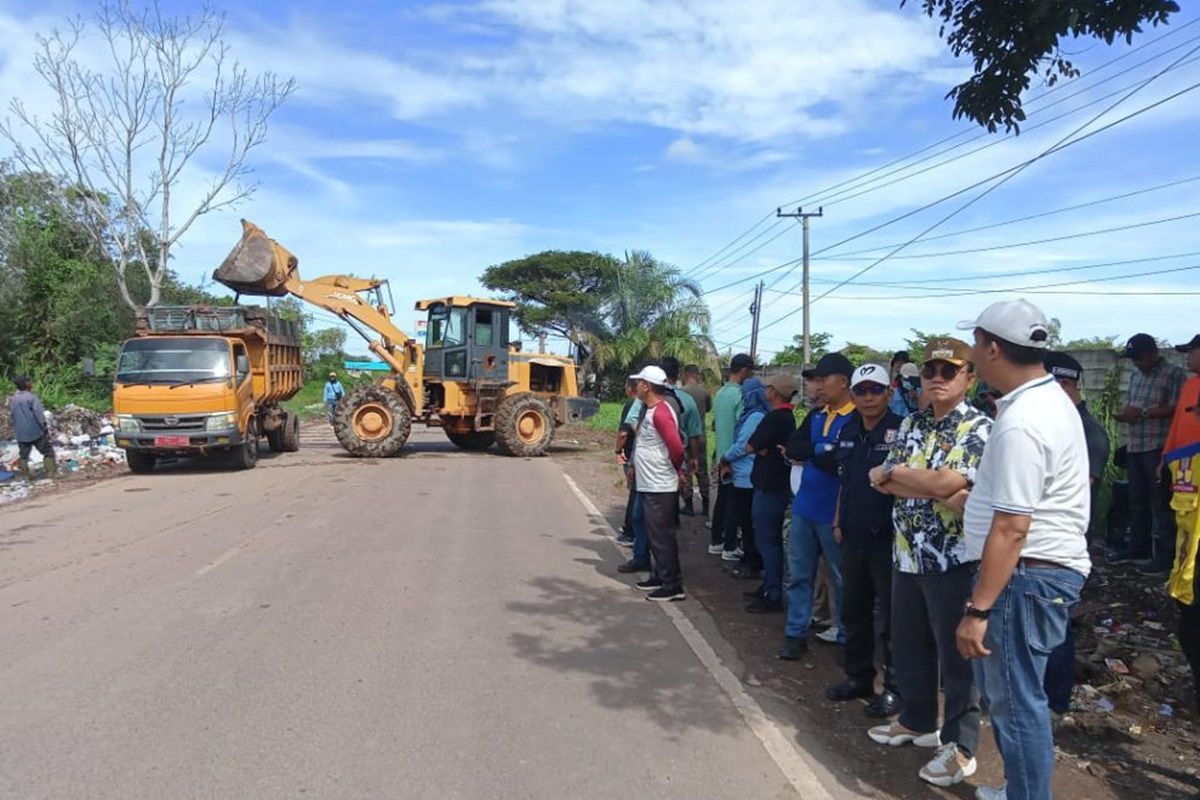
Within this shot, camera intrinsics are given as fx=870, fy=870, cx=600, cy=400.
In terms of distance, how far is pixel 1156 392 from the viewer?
714 centimetres

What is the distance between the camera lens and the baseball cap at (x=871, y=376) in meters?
4.50

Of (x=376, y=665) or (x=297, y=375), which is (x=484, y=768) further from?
(x=297, y=375)

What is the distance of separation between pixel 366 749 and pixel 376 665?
44.2 inches

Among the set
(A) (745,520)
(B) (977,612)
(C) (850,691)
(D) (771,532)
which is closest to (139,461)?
(A) (745,520)

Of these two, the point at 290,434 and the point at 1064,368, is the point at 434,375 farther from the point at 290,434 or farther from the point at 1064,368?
the point at 1064,368

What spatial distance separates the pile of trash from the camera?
46.2 feet

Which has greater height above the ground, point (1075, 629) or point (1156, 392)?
point (1156, 392)

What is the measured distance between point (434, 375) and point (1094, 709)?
585 inches

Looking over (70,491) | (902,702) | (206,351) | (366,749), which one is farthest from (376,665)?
(206,351)

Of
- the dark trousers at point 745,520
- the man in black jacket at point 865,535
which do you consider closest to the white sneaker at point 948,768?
the man in black jacket at point 865,535

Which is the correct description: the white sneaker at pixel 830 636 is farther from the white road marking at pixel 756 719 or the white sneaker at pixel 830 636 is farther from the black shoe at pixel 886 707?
the black shoe at pixel 886 707

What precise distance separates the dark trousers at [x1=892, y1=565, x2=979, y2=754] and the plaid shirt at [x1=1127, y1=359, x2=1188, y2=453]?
424 centimetres

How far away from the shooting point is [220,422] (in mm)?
14133

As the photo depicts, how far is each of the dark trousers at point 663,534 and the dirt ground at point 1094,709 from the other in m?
0.37
